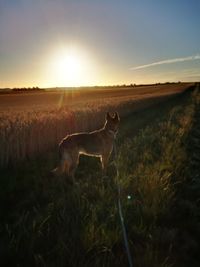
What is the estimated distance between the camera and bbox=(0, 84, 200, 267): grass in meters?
4.26

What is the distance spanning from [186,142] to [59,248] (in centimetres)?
842

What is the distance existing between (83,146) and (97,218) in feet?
11.2

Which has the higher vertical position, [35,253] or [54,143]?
[35,253]

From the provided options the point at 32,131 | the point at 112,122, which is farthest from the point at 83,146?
the point at 32,131

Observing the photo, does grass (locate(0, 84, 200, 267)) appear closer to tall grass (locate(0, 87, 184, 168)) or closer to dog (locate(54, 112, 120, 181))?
dog (locate(54, 112, 120, 181))

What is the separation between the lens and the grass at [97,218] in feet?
14.0

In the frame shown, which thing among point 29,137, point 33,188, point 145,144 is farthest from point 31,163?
point 145,144

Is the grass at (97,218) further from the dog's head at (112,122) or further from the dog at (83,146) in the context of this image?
the dog's head at (112,122)

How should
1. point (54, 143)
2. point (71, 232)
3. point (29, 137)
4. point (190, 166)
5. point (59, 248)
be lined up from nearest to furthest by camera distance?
point (59, 248), point (71, 232), point (190, 166), point (29, 137), point (54, 143)

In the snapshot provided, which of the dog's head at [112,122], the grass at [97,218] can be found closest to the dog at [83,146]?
the dog's head at [112,122]

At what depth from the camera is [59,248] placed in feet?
14.0

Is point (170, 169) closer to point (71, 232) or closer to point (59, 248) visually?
point (71, 232)

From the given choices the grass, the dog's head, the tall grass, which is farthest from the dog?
the tall grass

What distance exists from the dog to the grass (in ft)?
1.19
